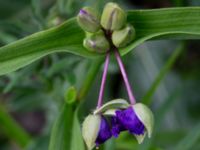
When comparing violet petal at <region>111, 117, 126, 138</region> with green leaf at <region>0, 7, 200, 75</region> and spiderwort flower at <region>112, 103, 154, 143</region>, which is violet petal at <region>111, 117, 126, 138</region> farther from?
green leaf at <region>0, 7, 200, 75</region>

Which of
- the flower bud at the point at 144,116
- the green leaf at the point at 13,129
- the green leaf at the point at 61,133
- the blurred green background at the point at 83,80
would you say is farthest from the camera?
the green leaf at the point at 13,129

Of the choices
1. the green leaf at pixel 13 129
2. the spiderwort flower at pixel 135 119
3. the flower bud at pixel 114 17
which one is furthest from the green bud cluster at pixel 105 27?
the green leaf at pixel 13 129

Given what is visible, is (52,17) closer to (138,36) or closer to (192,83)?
(138,36)

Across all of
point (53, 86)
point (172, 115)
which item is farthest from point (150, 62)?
point (53, 86)

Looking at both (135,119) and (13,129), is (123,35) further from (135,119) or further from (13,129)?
(13,129)

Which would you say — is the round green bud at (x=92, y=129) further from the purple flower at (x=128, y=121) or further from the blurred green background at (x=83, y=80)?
the blurred green background at (x=83, y=80)

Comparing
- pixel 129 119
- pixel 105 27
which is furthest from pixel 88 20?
pixel 129 119

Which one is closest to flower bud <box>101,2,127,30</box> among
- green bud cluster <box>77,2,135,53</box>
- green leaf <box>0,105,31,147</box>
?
green bud cluster <box>77,2,135,53</box>

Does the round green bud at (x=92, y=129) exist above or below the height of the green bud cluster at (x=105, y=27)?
below
